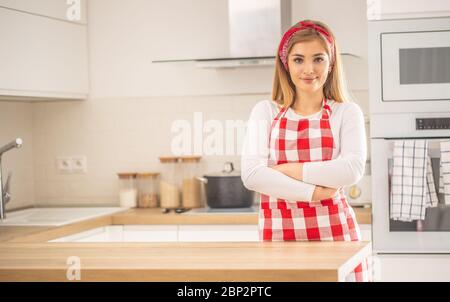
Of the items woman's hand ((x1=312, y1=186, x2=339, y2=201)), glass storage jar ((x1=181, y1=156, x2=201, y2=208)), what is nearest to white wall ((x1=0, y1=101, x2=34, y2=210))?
glass storage jar ((x1=181, y1=156, x2=201, y2=208))

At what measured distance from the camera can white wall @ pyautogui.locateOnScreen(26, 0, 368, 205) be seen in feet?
11.4

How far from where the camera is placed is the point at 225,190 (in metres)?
3.19

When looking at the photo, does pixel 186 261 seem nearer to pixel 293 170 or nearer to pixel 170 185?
pixel 293 170

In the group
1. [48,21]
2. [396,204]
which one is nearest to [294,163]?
[396,204]

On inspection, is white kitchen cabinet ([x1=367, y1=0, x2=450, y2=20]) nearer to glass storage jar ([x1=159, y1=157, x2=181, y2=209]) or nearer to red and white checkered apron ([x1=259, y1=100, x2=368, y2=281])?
red and white checkered apron ([x1=259, y1=100, x2=368, y2=281])

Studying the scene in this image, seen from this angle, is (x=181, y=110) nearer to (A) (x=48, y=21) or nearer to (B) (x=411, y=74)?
(A) (x=48, y=21)

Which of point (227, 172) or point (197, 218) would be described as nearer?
point (197, 218)

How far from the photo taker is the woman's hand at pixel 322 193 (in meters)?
1.97

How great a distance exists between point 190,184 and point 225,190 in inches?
9.8

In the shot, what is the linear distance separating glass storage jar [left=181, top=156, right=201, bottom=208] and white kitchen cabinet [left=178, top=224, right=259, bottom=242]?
31cm

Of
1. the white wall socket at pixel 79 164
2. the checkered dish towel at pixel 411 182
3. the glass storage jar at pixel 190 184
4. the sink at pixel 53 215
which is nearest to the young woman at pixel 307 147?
the checkered dish towel at pixel 411 182

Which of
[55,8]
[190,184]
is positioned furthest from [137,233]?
[55,8]
